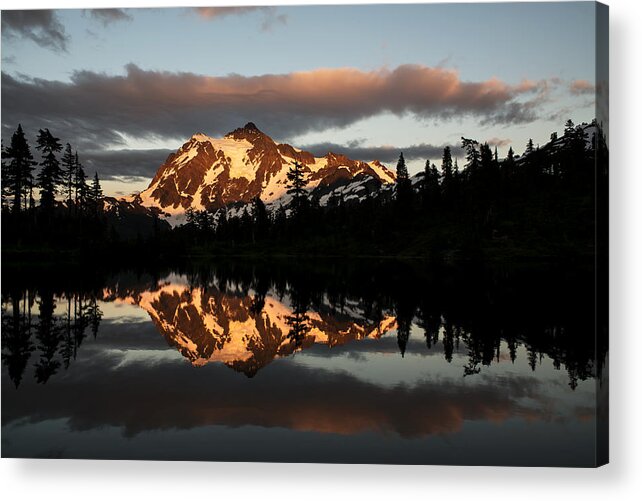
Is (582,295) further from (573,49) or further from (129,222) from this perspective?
(129,222)

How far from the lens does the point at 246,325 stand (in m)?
23.4

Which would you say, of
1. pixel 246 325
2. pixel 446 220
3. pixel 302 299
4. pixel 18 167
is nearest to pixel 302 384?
pixel 246 325

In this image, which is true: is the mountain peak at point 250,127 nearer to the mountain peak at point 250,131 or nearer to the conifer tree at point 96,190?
the mountain peak at point 250,131

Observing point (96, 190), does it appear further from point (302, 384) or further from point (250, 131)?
point (302, 384)

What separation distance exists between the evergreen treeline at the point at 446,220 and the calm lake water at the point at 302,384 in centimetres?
4708

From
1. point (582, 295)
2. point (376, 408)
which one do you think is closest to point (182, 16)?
point (376, 408)

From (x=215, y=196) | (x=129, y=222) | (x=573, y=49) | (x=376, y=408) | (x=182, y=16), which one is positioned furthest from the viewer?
(x=215, y=196)

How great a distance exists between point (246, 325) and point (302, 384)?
28.2 feet

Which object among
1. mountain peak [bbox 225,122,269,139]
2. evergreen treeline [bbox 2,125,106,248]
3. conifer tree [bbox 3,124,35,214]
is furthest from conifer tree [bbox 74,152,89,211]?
mountain peak [bbox 225,122,269,139]

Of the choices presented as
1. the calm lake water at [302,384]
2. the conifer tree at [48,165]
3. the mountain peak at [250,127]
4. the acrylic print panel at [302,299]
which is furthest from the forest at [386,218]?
the mountain peak at [250,127]

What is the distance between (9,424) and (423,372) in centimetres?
1114

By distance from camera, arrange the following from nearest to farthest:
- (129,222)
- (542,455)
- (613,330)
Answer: (542,455) → (613,330) → (129,222)

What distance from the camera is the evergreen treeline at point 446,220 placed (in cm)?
8212

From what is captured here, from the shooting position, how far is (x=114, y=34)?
704 inches
